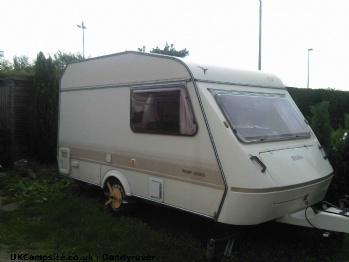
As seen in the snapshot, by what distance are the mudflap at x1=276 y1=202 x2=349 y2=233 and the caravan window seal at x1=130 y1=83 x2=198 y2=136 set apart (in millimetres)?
1610

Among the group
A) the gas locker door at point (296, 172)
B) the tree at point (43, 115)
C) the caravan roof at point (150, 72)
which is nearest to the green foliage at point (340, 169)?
the gas locker door at point (296, 172)

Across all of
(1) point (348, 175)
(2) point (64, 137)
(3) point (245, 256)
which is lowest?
(3) point (245, 256)

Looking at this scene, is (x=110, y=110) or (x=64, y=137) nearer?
(x=110, y=110)

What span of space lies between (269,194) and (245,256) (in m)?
0.93

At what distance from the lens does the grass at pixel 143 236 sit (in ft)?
14.9

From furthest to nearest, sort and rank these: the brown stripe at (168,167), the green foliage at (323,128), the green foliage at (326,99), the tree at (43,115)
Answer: the green foliage at (326,99), the tree at (43,115), the green foliage at (323,128), the brown stripe at (168,167)

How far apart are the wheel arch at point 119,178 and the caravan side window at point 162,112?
32.3 inches

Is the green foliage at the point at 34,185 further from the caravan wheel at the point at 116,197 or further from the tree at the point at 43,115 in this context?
the caravan wheel at the point at 116,197

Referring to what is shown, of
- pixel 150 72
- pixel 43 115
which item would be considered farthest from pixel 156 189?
pixel 43 115

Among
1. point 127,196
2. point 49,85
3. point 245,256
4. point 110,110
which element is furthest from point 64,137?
point 245,256

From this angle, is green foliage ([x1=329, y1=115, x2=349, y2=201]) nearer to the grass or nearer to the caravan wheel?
the grass

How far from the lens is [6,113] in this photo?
9531 mm

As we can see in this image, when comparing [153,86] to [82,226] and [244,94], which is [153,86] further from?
[82,226]

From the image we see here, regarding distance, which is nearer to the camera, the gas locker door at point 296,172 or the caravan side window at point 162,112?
the gas locker door at point 296,172
